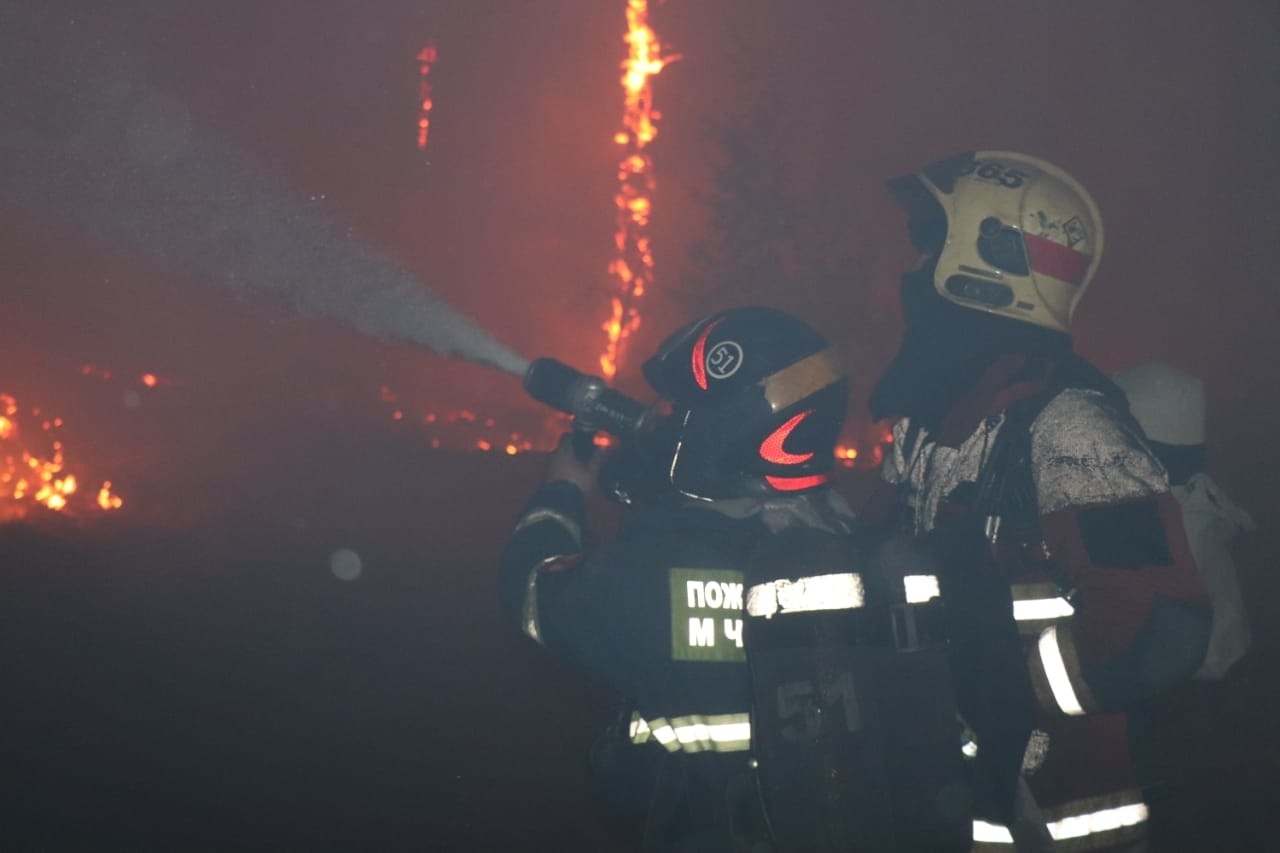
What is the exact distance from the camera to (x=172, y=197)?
6.55 metres

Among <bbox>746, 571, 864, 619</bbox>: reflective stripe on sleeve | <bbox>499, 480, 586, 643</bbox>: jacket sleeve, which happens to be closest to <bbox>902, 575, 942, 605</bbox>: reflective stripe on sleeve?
<bbox>746, 571, 864, 619</bbox>: reflective stripe on sleeve

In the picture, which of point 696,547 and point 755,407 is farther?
point 755,407

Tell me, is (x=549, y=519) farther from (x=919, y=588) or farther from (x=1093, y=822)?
(x=1093, y=822)

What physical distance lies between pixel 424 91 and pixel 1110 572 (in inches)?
281

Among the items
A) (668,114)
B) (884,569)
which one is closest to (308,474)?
(668,114)

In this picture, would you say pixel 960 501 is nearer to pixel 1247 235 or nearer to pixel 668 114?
pixel 668 114

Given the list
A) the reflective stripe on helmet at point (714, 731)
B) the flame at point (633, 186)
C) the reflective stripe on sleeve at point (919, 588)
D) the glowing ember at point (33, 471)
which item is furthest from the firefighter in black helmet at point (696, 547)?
the glowing ember at point (33, 471)

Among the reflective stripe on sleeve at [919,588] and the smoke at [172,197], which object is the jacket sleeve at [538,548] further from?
the smoke at [172,197]

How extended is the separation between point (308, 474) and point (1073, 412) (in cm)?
686

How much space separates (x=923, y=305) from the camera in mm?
3057

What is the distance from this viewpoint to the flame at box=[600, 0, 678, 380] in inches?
301

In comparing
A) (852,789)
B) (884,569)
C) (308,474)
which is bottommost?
(852,789)

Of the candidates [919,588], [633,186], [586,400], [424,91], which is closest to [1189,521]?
[919,588]

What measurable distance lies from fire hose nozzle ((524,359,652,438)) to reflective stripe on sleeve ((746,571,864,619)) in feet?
3.39
